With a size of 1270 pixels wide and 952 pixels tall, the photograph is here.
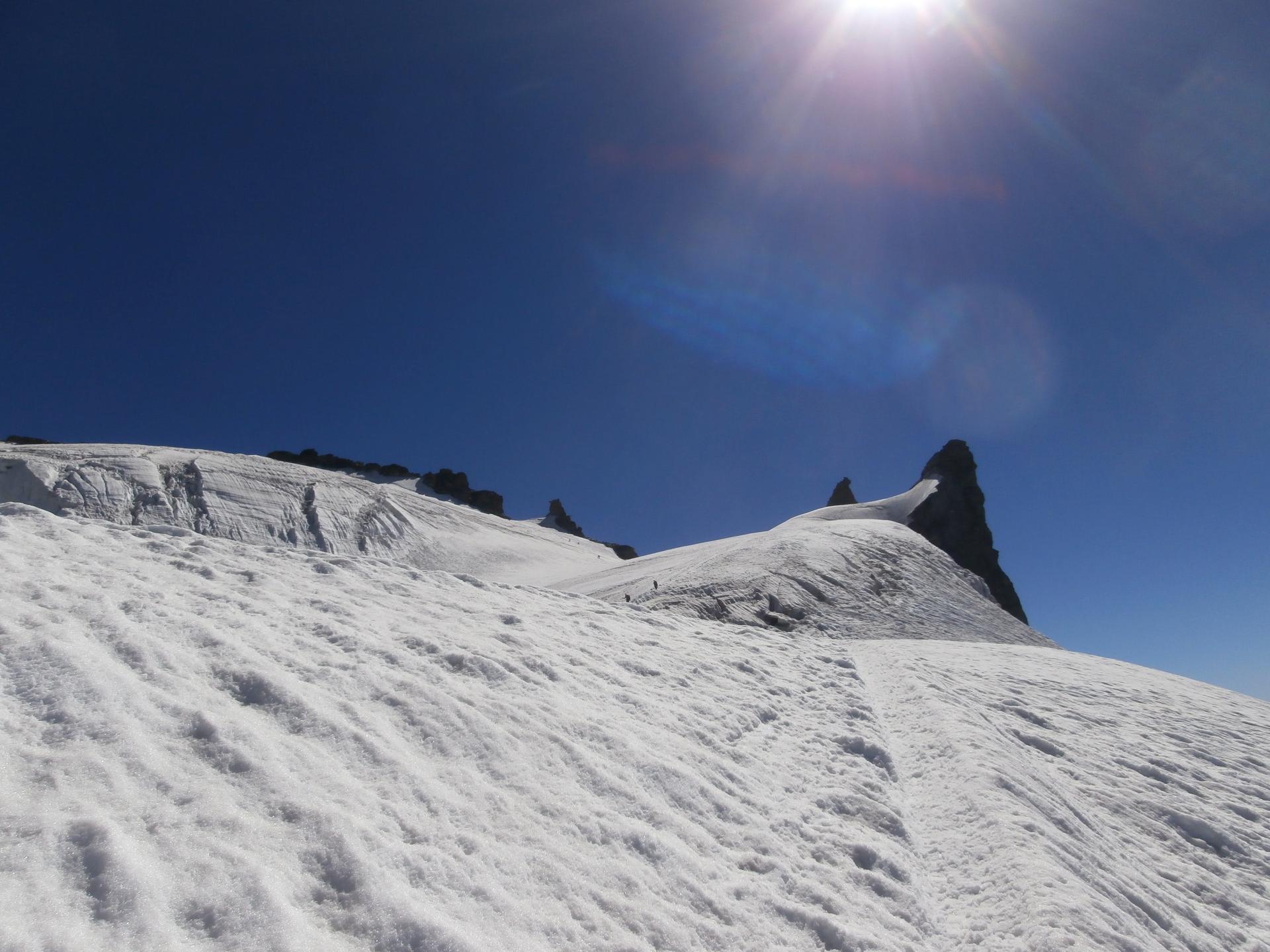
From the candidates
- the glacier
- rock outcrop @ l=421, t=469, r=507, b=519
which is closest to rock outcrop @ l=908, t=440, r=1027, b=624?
rock outcrop @ l=421, t=469, r=507, b=519

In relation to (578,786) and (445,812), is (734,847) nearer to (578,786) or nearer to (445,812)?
(578,786)

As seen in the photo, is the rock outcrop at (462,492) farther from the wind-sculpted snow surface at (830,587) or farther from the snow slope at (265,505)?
the wind-sculpted snow surface at (830,587)

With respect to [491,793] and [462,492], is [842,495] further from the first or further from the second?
[491,793]

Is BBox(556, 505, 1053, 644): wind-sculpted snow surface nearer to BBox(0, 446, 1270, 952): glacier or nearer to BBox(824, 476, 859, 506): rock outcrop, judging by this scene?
BBox(0, 446, 1270, 952): glacier

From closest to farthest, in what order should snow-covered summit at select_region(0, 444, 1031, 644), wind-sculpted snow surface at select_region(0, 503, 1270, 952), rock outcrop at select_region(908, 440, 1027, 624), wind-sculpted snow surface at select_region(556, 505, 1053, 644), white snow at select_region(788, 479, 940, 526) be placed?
wind-sculpted snow surface at select_region(0, 503, 1270, 952) < wind-sculpted snow surface at select_region(556, 505, 1053, 644) < snow-covered summit at select_region(0, 444, 1031, 644) < white snow at select_region(788, 479, 940, 526) < rock outcrop at select_region(908, 440, 1027, 624)

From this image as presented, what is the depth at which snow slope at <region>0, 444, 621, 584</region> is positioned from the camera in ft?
93.7

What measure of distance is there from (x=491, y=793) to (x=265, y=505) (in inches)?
1304

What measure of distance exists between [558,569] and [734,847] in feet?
107

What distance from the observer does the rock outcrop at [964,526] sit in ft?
199

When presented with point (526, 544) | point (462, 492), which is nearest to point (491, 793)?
point (526, 544)

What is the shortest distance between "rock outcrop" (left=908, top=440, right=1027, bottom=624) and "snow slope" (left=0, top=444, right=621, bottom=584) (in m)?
37.0

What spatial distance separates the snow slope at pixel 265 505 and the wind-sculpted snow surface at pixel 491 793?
2124 centimetres

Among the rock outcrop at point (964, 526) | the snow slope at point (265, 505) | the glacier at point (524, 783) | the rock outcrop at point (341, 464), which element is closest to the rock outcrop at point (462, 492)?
the rock outcrop at point (341, 464)

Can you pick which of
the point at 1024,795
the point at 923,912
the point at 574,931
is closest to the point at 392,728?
the point at 574,931
